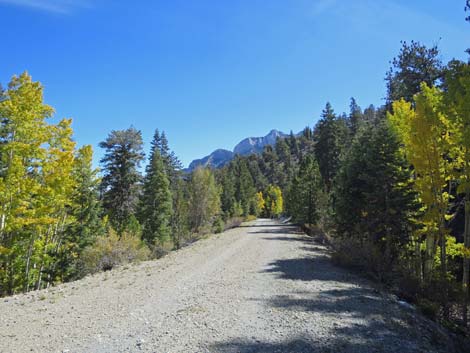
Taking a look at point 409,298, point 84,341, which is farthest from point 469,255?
point 84,341

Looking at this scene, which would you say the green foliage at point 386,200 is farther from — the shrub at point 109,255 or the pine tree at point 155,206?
the pine tree at point 155,206

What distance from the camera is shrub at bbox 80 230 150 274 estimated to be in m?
15.7

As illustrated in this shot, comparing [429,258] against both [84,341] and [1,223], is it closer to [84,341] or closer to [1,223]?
[84,341]

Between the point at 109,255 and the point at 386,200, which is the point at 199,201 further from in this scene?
the point at 386,200

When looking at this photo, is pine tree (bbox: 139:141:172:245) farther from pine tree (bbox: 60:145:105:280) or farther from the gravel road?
the gravel road

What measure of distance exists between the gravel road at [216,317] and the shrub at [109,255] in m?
5.62

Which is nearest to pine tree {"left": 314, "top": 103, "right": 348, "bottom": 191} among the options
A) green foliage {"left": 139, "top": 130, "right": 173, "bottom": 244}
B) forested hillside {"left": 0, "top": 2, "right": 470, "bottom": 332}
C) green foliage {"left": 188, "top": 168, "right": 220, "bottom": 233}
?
forested hillside {"left": 0, "top": 2, "right": 470, "bottom": 332}

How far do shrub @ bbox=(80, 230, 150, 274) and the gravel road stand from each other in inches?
221

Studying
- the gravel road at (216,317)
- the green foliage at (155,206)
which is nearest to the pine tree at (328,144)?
the green foliage at (155,206)

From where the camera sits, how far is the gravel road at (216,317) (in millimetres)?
5195

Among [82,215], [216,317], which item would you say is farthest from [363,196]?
[82,215]

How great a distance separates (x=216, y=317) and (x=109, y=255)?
1178 centimetres

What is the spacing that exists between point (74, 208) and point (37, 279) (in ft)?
16.3

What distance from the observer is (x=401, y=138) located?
14.5 m
